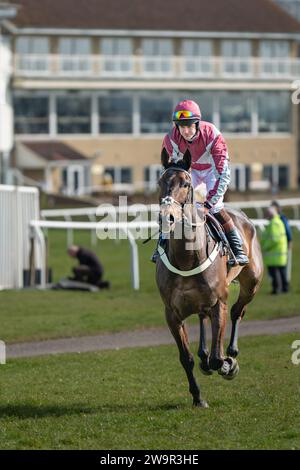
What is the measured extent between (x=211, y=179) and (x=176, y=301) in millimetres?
1196

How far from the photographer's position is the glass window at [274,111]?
2739 inches

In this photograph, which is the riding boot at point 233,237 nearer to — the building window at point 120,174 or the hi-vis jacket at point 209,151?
the hi-vis jacket at point 209,151

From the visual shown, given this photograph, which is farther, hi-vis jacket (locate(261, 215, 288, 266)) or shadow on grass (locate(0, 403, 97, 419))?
hi-vis jacket (locate(261, 215, 288, 266))

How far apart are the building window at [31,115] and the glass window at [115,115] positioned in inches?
137

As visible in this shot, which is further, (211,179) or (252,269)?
(252,269)

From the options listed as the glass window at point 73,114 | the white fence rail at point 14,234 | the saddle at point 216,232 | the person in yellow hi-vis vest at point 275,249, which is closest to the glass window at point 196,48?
the glass window at point 73,114

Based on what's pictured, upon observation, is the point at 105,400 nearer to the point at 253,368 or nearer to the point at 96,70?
the point at 253,368

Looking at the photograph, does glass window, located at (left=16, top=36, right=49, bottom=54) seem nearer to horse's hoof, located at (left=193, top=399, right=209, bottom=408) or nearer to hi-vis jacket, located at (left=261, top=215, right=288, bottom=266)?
hi-vis jacket, located at (left=261, top=215, right=288, bottom=266)

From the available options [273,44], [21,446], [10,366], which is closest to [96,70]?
[273,44]

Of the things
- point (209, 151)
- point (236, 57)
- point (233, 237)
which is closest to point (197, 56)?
point (236, 57)


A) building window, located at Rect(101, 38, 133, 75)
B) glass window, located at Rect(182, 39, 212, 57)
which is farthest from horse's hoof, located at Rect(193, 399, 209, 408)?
glass window, located at Rect(182, 39, 212, 57)

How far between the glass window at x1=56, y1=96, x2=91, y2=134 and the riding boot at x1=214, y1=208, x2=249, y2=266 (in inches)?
2206

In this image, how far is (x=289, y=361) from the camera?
11328mm

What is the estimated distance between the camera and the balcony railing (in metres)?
63.2
